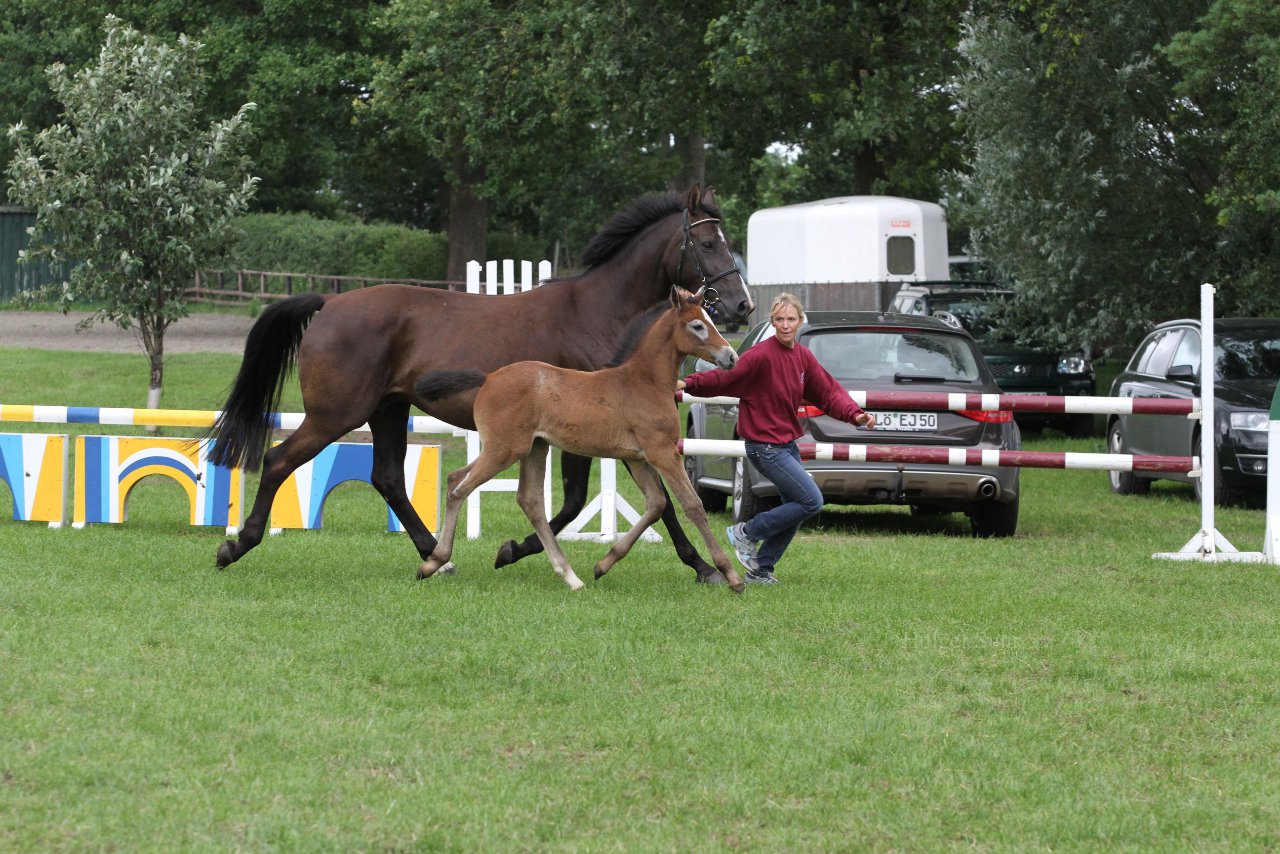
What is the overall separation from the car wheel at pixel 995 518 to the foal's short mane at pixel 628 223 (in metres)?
4.14

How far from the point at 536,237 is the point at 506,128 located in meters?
30.9

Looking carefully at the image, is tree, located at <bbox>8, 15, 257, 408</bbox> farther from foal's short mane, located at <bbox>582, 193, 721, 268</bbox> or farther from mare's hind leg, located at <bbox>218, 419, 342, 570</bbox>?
foal's short mane, located at <bbox>582, 193, 721, 268</bbox>

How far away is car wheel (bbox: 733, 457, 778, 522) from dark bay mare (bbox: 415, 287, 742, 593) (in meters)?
3.32

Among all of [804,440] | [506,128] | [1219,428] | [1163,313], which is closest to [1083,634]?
[804,440]

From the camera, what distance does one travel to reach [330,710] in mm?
6301

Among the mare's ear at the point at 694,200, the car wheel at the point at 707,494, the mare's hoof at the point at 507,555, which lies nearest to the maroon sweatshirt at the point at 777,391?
the mare's ear at the point at 694,200

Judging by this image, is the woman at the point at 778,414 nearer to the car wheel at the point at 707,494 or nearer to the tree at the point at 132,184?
the car wheel at the point at 707,494

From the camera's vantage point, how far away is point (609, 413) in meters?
9.16

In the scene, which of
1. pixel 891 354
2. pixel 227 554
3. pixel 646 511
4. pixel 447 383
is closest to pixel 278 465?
pixel 227 554

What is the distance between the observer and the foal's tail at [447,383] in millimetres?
9461

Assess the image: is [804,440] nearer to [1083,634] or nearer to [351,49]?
[1083,634]

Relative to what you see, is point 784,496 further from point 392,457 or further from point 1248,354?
point 1248,354

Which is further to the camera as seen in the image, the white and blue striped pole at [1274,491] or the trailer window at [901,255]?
the trailer window at [901,255]

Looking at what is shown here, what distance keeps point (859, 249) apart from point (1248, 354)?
12467mm
